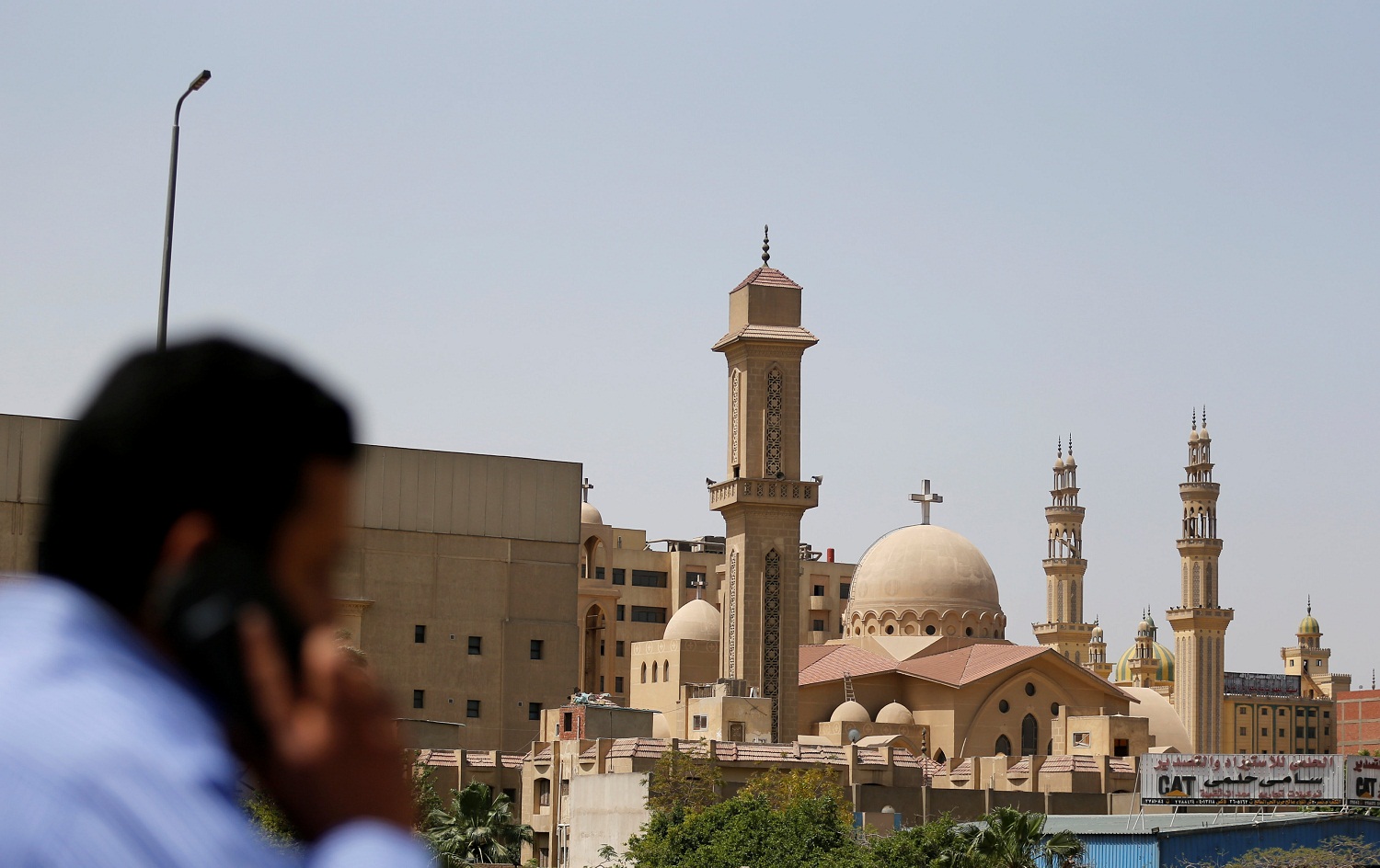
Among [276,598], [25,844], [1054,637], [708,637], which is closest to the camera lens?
[25,844]

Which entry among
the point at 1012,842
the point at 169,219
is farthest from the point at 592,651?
the point at 169,219

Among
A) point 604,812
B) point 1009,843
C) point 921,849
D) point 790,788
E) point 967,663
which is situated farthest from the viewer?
point 967,663

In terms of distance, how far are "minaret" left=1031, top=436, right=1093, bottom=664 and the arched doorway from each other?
32875mm

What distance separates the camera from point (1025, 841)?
38.2m

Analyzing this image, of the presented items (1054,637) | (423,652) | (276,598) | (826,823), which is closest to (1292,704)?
(1054,637)

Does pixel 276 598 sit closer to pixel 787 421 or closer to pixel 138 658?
pixel 138 658

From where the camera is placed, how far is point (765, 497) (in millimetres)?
69125

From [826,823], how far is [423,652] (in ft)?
81.6

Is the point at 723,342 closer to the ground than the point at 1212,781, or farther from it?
farther from it

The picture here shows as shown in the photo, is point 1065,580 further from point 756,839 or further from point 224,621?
point 224,621

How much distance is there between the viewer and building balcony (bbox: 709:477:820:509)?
69000mm

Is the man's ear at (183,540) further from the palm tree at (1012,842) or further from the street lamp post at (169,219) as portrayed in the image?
the palm tree at (1012,842)

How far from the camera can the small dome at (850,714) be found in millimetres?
74750

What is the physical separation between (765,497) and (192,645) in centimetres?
6797
